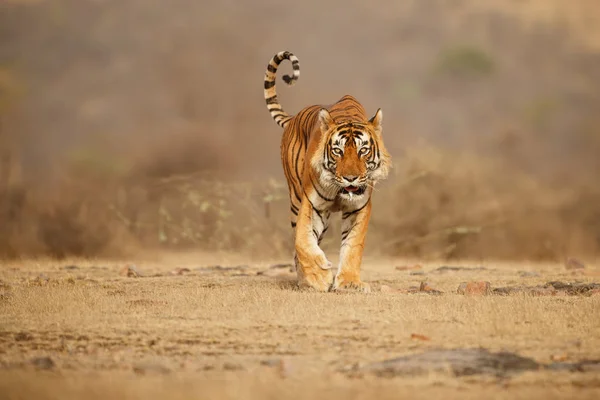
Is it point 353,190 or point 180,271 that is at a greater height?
point 353,190

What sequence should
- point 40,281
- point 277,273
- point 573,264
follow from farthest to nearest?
point 573,264, point 277,273, point 40,281

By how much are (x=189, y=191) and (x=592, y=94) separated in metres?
10.5

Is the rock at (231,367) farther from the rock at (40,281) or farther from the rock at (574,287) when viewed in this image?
the rock at (40,281)

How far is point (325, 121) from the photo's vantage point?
10430 millimetres

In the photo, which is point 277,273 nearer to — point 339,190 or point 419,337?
point 339,190

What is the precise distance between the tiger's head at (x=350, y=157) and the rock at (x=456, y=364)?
3.70 meters

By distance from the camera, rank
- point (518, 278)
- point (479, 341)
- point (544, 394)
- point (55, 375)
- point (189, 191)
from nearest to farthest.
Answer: point (544, 394), point (55, 375), point (479, 341), point (518, 278), point (189, 191)

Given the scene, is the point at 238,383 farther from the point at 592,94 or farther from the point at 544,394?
the point at 592,94

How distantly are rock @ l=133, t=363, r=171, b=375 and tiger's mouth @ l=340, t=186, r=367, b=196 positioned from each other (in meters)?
4.11

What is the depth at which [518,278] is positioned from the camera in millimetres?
12750

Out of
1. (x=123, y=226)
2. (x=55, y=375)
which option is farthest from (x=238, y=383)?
(x=123, y=226)

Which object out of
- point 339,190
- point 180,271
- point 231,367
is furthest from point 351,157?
point 180,271

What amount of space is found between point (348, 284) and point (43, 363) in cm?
430

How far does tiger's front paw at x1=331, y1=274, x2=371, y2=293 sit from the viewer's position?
10.1 meters
